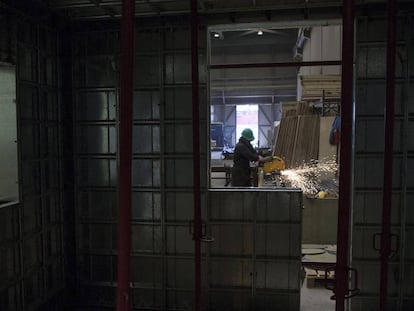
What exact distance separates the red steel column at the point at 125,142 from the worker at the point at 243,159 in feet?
14.9

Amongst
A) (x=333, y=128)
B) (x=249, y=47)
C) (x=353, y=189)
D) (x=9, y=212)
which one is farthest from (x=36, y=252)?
(x=249, y=47)

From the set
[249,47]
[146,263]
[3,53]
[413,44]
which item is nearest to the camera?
[3,53]

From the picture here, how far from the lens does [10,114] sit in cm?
457

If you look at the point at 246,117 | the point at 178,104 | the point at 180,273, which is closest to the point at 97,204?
the point at 180,273

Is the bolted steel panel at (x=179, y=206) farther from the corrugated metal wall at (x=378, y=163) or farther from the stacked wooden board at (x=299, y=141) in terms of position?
the stacked wooden board at (x=299, y=141)

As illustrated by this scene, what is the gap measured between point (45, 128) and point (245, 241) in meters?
3.23

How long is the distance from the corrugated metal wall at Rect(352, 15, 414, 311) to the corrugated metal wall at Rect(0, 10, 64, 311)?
4227mm

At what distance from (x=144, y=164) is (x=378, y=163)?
3271 millimetres

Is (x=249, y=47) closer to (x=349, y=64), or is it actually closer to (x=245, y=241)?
(x=245, y=241)

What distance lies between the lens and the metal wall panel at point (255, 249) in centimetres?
530

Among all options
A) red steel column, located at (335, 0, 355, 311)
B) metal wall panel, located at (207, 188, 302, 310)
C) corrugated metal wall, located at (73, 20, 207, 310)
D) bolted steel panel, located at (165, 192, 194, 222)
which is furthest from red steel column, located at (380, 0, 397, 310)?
bolted steel panel, located at (165, 192, 194, 222)

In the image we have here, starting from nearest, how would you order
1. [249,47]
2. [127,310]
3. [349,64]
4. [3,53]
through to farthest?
[127,310] < [349,64] < [3,53] < [249,47]

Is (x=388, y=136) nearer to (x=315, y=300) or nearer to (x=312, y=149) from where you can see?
(x=315, y=300)

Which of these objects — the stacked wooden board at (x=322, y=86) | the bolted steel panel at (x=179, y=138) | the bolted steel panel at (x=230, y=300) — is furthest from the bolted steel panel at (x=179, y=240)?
the stacked wooden board at (x=322, y=86)
